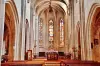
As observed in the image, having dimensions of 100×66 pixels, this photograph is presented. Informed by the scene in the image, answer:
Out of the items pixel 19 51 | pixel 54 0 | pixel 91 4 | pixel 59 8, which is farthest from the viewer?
pixel 59 8

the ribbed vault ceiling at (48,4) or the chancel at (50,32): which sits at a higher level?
the ribbed vault ceiling at (48,4)

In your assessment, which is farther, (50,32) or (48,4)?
(50,32)

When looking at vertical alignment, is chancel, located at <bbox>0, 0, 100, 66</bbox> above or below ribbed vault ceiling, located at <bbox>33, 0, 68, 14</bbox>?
below

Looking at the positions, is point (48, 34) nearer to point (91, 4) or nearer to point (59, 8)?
point (59, 8)

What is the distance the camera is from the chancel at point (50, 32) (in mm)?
11930

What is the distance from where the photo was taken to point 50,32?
27000 mm

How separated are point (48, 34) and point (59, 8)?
4146 mm

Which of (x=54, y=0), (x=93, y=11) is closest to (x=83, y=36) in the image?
(x=93, y=11)

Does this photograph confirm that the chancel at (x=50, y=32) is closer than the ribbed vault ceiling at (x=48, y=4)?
Yes

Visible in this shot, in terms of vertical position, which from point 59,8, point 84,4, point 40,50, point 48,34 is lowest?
point 40,50

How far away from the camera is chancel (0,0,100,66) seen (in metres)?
11.9

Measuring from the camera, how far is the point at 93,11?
1239 cm

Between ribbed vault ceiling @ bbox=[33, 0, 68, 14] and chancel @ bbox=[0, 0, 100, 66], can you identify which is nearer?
chancel @ bbox=[0, 0, 100, 66]

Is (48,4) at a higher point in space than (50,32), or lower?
higher
